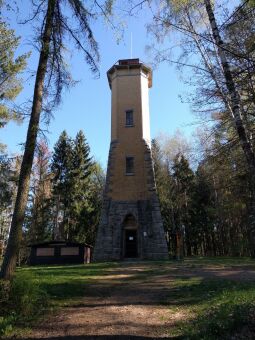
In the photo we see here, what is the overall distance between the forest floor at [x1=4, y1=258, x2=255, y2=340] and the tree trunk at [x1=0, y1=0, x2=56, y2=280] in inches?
52.8

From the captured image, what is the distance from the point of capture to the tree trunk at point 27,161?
731 centimetres

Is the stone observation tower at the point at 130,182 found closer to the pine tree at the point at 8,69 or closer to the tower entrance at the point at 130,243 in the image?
the tower entrance at the point at 130,243

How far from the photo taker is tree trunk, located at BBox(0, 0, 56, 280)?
24.0 feet

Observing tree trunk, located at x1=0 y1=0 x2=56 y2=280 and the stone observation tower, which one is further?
the stone observation tower

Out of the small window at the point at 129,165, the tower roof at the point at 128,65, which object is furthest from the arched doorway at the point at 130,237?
the tower roof at the point at 128,65

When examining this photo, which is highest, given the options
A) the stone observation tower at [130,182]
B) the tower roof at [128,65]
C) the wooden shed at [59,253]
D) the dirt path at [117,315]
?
the tower roof at [128,65]

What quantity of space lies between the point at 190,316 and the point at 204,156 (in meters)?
7.52

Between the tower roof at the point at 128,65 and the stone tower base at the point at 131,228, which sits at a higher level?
the tower roof at the point at 128,65

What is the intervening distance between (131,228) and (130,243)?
2.90ft

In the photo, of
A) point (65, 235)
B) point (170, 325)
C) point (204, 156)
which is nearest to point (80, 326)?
point (170, 325)

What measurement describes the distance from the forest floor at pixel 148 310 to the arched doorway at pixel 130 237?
1088 centimetres

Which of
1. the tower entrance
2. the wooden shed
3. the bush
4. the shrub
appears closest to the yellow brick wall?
the tower entrance

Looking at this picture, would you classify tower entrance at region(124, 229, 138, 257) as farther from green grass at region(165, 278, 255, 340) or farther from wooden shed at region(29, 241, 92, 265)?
green grass at region(165, 278, 255, 340)

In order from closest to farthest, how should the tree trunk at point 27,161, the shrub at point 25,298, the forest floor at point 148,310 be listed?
the forest floor at point 148,310, the shrub at point 25,298, the tree trunk at point 27,161
